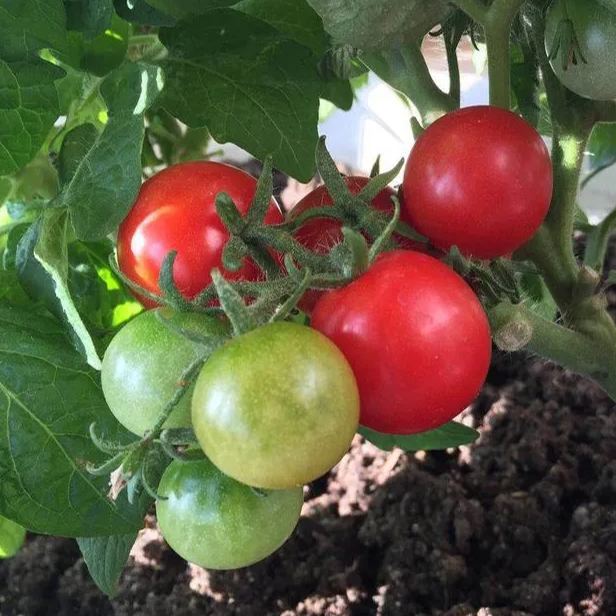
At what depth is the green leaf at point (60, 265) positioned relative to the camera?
44 cm

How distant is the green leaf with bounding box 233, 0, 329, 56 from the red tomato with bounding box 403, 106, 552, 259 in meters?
0.20

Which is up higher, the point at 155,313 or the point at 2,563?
the point at 155,313

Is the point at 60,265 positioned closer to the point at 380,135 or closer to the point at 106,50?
the point at 106,50

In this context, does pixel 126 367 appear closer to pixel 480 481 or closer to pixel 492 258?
pixel 492 258

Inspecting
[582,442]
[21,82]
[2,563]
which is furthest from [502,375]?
[21,82]

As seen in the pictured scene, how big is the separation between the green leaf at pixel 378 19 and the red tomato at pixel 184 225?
93 mm

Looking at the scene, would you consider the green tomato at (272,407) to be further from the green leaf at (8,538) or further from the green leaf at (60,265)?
the green leaf at (8,538)

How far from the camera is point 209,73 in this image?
609 millimetres

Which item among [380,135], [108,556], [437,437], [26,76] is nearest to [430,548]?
[437,437]

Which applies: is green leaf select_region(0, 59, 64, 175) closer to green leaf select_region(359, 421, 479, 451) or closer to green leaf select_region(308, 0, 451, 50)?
green leaf select_region(308, 0, 451, 50)

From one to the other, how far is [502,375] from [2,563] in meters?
0.64

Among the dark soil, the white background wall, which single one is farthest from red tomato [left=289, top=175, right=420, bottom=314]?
the white background wall

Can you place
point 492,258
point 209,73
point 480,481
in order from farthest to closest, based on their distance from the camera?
point 480,481, point 209,73, point 492,258

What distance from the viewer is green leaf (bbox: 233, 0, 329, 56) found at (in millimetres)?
638
